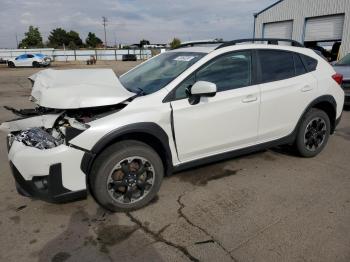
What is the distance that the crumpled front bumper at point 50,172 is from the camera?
2.87 m

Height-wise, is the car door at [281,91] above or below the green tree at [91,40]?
below

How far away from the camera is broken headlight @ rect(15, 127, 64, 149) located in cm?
300

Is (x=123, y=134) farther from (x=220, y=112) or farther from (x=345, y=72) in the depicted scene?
(x=345, y=72)

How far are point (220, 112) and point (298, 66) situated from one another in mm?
1624

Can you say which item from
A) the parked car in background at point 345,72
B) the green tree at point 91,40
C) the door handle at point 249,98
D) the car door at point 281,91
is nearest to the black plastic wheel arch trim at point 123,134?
the door handle at point 249,98

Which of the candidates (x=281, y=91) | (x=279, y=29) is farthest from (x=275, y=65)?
(x=279, y=29)

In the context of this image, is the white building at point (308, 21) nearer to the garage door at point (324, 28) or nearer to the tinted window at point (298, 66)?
Result: the garage door at point (324, 28)

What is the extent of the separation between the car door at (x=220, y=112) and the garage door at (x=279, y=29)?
862 inches

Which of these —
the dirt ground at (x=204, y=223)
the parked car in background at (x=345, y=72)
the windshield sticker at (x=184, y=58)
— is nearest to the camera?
the dirt ground at (x=204, y=223)

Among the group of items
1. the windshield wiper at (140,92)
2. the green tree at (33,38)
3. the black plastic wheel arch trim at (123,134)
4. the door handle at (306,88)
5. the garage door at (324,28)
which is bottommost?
the black plastic wheel arch trim at (123,134)

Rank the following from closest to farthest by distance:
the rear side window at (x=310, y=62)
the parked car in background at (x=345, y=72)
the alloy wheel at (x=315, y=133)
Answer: the rear side window at (x=310, y=62) → the alloy wheel at (x=315, y=133) → the parked car in background at (x=345, y=72)

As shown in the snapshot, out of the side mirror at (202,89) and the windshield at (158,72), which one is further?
the windshield at (158,72)

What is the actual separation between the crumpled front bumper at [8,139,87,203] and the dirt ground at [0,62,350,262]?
373 millimetres

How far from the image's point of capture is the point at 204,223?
3111 mm
